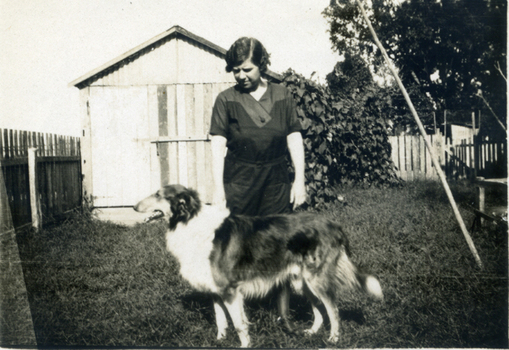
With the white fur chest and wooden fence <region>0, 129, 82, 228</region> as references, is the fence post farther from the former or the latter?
the white fur chest

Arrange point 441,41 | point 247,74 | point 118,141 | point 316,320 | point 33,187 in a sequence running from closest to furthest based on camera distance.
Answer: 1. point 247,74
2. point 316,320
3. point 441,41
4. point 33,187
5. point 118,141

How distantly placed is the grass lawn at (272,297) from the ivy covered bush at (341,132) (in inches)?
78.2

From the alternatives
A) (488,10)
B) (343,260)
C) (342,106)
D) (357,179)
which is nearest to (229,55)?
(343,260)

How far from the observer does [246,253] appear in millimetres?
2676

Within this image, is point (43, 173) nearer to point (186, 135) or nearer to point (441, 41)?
point (186, 135)

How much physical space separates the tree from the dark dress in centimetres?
109

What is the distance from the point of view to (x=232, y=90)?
2.83 m

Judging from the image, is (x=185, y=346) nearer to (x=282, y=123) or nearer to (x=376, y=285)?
(x=376, y=285)

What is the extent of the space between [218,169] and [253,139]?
1.20ft

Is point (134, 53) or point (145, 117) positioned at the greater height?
point (134, 53)

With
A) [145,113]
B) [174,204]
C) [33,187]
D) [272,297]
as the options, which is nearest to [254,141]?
[174,204]

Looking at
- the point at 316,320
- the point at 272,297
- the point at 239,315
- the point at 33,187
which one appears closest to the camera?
the point at 239,315

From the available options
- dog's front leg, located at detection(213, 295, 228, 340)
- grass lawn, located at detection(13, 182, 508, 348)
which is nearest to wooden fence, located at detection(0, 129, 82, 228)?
grass lawn, located at detection(13, 182, 508, 348)

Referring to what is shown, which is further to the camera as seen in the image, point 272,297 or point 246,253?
point 272,297
